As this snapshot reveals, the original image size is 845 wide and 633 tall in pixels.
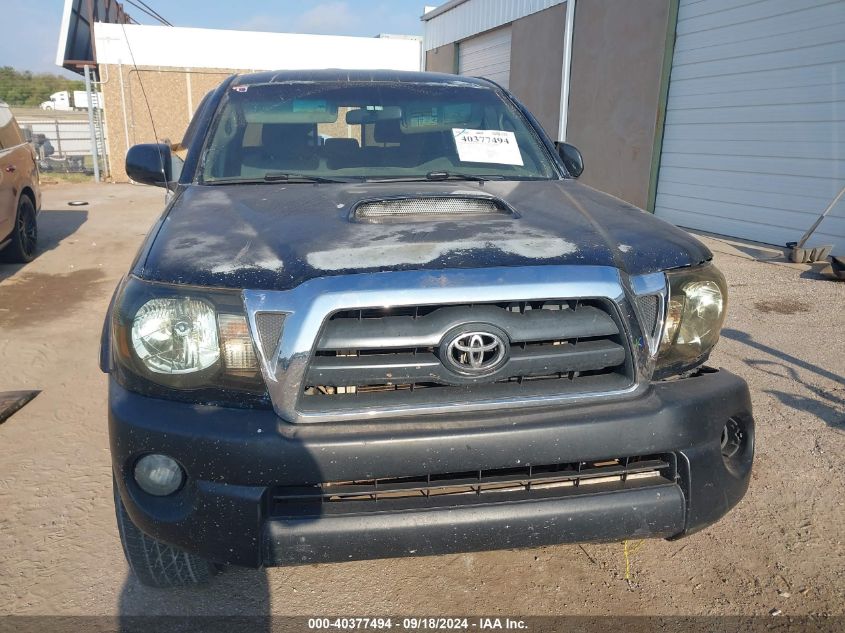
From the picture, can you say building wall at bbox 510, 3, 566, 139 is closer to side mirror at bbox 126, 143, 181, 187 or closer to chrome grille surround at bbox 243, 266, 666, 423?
side mirror at bbox 126, 143, 181, 187

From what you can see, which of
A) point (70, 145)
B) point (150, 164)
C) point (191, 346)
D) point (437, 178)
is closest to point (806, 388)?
point (437, 178)

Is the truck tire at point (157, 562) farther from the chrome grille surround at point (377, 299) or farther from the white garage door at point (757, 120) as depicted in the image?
the white garage door at point (757, 120)

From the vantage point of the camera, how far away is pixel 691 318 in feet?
6.92

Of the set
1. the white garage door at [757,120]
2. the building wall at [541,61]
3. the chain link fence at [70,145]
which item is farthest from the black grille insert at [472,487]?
the chain link fence at [70,145]

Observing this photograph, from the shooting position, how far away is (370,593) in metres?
2.36

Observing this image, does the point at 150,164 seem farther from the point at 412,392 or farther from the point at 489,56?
the point at 489,56

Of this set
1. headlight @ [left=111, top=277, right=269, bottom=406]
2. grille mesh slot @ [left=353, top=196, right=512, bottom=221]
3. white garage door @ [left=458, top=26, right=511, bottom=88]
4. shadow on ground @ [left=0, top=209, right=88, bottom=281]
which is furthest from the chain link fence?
headlight @ [left=111, top=277, right=269, bottom=406]

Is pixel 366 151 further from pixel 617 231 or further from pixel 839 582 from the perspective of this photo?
pixel 839 582

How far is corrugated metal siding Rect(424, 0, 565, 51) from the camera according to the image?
13.7 m

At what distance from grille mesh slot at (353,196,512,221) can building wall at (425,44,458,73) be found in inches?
641

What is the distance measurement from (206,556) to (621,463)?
1265 mm

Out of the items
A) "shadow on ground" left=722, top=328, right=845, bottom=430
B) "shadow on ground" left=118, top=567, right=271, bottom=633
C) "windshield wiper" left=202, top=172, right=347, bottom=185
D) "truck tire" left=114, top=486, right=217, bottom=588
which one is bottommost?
"shadow on ground" left=118, top=567, right=271, bottom=633

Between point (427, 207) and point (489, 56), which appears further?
point (489, 56)

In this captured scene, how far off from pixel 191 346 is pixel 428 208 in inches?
37.6
